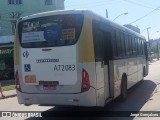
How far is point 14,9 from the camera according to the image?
48344 mm

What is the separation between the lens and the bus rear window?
30.9 feet

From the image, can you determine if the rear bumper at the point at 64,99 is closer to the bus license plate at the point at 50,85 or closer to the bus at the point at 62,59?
the bus at the point at 62,59

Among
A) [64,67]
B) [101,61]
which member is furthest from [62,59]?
[101,61]

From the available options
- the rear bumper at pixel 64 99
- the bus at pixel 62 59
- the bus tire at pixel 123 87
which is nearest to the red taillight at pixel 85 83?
the bus at pixel 62 59

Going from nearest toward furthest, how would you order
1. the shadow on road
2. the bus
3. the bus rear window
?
the bus, the bus rear window, the shadow on road

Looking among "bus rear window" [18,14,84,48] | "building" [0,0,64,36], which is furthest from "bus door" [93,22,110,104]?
"building" [0,0,64,36]

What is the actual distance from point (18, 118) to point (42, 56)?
7.34 feet

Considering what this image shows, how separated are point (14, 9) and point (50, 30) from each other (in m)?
40.0

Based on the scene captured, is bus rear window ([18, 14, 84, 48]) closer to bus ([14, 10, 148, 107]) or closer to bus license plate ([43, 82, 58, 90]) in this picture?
bus ([14, 10, 148, 107])

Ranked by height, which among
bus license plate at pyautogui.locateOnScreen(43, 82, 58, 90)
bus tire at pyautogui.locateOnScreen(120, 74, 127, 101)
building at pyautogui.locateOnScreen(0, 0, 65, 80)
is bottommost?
bus tire at pyautogui.locateOnScreen(120, 74, 127, 101)

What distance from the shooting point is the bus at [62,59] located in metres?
9.23

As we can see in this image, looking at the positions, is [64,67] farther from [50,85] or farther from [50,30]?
[50,30]

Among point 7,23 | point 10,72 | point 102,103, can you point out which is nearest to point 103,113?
point 102,103

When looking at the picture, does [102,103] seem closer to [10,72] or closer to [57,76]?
[57,76]
